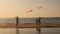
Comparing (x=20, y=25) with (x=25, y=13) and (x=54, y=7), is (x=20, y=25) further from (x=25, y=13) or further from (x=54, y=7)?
(x=54, y=7)

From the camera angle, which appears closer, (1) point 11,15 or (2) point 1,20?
(2) point 1,20

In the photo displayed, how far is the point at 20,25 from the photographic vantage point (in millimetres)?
1059

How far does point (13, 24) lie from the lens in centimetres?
107

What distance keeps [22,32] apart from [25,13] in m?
0.20

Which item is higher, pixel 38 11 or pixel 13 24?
pixel 38 11

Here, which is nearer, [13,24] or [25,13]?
[13,24]

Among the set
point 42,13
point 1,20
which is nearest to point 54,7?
point 42,13

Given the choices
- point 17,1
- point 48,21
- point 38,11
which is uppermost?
point 17,1

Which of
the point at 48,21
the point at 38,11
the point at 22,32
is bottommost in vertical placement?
the point at 22,32

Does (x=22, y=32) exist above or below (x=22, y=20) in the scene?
below

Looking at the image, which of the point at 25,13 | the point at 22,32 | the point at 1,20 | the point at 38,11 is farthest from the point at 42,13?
the point at 1,20

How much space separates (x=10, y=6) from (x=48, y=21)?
433 millimetres

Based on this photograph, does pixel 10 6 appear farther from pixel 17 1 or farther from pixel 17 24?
pixel 17 24

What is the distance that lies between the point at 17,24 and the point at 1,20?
0.18 meters
